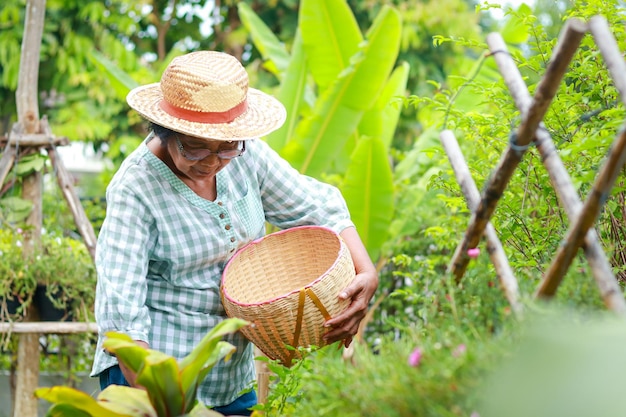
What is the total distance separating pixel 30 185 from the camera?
462cm

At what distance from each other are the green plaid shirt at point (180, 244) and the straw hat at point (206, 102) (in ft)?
0.60

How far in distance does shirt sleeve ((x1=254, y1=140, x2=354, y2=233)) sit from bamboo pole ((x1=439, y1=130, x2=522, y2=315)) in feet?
2.19

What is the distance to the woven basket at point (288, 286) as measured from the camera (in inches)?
93.9

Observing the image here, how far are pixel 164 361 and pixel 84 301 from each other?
2731 millimetres

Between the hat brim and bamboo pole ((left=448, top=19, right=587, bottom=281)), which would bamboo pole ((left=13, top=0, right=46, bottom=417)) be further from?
bamboo pole ((left=448, top=19, right=587, bottom=281))

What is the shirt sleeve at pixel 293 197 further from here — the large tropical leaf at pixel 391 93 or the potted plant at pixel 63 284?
the large tropical leaf at pixel 391 93

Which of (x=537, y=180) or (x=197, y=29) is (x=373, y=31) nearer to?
(x=537, y=180)

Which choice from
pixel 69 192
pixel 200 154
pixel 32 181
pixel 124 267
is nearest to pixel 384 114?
pixel 69 192

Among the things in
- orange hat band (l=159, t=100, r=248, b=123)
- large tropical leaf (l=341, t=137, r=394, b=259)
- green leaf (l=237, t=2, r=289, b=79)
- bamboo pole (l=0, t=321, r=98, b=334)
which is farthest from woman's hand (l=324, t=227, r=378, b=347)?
green leaf (l=237, t=2, r=289, b=79)

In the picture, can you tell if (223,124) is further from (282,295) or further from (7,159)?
(7,159)

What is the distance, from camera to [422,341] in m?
1.62

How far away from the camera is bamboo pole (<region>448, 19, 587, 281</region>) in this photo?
1.64 m

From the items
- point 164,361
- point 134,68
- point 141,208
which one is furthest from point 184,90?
point 134,68

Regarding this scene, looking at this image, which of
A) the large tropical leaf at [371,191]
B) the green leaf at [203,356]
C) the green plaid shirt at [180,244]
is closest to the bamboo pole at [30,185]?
the large tropical leaf at [371,191]
